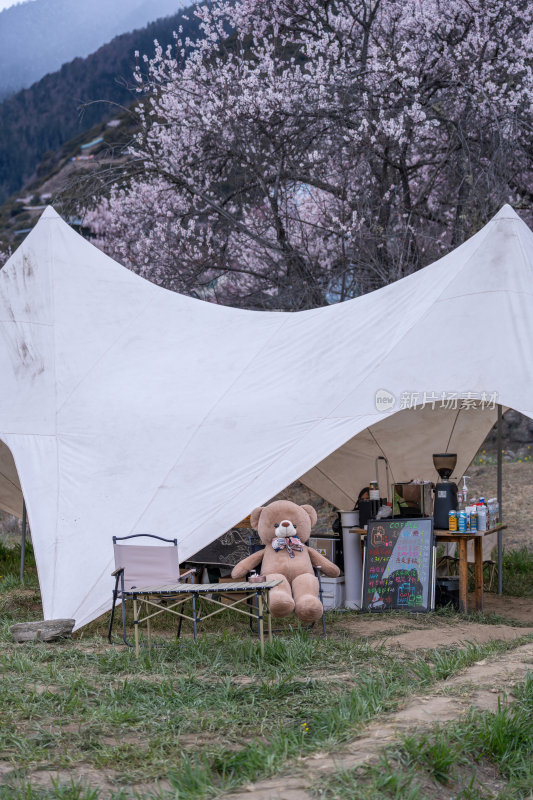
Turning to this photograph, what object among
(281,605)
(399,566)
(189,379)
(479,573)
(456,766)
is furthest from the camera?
(189,379)

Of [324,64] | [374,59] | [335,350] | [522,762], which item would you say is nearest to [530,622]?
[335,350]

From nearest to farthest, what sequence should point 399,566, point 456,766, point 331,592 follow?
point 456,766 → point 399,566 → point 331,592

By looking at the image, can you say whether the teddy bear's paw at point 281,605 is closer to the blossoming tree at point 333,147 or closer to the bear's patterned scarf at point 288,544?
the bear's patterned scarf at point 288,544

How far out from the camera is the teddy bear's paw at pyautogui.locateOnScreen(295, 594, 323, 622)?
5133 mm

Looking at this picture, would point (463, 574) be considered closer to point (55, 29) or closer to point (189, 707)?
point (189, 707)

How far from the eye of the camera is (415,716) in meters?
3.22

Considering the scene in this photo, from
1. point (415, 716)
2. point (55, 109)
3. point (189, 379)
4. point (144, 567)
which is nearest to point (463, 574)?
point (144, 567)

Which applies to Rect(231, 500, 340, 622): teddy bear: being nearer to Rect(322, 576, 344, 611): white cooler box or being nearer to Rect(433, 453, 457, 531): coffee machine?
Rect(322, 576, 344, 611): white cooler box

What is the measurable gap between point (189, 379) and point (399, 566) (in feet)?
6.68

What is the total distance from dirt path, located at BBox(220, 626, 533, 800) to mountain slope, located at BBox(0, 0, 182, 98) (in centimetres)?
3792

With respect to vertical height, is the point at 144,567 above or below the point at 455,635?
above

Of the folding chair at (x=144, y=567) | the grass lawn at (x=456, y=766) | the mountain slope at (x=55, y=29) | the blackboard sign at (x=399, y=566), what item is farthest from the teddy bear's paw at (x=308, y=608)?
the mountain slope at (x=55, y=29)

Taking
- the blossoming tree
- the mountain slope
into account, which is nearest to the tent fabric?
the blossoming tree

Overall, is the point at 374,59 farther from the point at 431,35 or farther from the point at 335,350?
the point at 335,350
